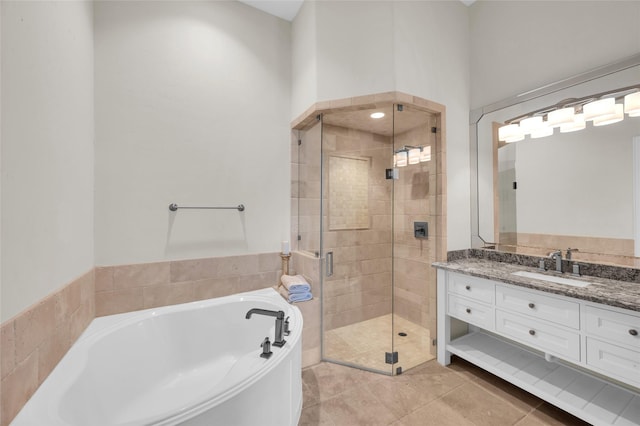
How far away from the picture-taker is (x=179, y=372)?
5.83 ft

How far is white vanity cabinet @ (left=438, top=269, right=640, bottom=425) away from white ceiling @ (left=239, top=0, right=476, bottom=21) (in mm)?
2677

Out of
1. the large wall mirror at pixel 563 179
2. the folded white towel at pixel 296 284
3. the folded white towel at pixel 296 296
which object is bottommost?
the folded white towel at pixel 296 296

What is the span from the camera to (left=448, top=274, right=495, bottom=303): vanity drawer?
1850 millimetres

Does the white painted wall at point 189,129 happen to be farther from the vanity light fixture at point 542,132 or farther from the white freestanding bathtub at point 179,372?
the vanity light fixture at point 542,132

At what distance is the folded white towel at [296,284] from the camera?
215 centimetres

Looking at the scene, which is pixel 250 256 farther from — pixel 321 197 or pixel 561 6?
pixel 561 6

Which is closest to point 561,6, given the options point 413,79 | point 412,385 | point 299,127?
point 413,79

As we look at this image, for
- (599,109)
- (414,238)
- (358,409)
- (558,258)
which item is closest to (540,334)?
(558,258)

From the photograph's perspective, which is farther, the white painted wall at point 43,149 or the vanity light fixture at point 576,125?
the vanity light fixture at point 576,125

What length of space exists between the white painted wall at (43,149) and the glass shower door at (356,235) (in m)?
1.69

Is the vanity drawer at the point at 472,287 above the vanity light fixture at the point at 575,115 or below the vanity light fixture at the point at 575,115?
below

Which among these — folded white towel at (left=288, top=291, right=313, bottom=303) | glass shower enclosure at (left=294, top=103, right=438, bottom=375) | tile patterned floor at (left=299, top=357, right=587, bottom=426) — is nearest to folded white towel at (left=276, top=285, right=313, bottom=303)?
folded white towel at (left=288, top=291, right=313, bottom=303)

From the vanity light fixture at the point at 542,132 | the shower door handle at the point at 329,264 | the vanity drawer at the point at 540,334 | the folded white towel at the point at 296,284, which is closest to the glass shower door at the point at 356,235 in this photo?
the shower door handle at the point at 329,264

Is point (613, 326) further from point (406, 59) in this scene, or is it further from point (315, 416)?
point (406, 59)
